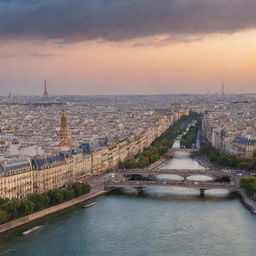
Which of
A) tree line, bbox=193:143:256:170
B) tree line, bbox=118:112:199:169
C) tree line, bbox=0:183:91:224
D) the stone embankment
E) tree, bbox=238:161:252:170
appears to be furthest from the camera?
tree line, bbox=118:112:199:169

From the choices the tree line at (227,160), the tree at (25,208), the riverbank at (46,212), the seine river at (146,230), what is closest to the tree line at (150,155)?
the tree line at (227,160)

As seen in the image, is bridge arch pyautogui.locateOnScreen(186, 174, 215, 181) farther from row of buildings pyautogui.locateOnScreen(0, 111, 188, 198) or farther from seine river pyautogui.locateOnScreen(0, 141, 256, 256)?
seine river pyautogui.locateOnScreen(0, 141, 256, 256)

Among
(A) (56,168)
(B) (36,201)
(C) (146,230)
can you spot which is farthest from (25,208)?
(A) (56,168)

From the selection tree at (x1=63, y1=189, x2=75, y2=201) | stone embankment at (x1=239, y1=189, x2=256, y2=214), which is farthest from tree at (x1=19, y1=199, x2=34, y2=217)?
stone embankment at (x1=239, y1=189, x2=256, y2=214)

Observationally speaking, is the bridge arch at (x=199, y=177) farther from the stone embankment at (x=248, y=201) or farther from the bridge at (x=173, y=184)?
the stone embankment at (x=248, y=201)

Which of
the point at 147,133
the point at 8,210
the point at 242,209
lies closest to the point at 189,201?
the point at 242,209

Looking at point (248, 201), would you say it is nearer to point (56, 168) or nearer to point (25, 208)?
point (56, 168)
